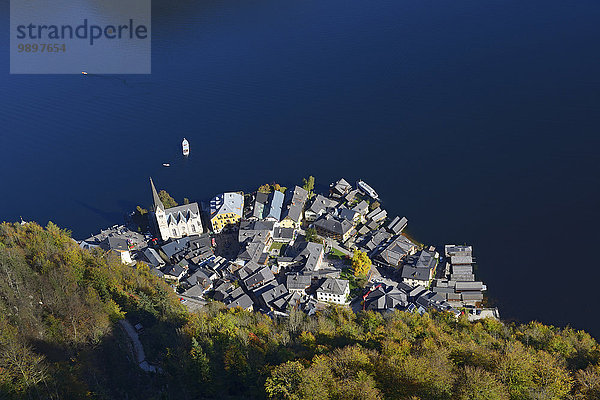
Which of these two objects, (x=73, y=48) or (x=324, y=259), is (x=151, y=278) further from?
(x=73, y=48)

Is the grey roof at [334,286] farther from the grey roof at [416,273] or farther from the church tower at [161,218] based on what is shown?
the church tower at [161,218]

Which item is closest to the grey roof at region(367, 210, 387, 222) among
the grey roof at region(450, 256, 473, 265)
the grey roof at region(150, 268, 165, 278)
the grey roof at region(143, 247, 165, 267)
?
the grey roof at region(450, 256, 473, 265)

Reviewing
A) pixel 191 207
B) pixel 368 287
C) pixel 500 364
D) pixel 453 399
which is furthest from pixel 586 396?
pixel 191 207

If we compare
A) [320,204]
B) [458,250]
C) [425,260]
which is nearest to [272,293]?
[320,204]

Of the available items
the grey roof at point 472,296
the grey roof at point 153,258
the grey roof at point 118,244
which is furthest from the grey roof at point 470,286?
the grey roof at point 118,244

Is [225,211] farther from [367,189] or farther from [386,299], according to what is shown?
[386,299]

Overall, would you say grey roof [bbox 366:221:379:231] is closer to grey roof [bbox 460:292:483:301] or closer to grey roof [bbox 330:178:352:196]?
grey roof [bbox 330:178:352:196]
